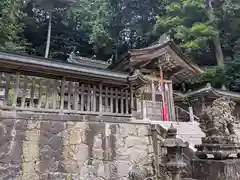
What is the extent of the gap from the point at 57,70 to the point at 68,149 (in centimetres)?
253

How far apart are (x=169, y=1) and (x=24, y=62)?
26720 mm

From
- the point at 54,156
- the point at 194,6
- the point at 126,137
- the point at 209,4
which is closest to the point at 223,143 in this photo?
the point at 126,137

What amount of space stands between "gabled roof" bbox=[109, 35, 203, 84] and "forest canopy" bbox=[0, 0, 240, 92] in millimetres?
6750

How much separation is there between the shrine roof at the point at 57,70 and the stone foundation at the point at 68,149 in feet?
4.84

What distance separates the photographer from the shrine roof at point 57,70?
20.0 ft

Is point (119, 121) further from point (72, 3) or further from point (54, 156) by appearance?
point (72, 3)

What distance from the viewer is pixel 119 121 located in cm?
721

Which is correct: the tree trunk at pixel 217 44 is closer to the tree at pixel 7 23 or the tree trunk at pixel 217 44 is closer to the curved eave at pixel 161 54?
the curved eave at pixel 161 54

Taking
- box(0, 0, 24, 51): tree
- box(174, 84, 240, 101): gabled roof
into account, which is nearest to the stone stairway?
box(174, 84, 240, 101): gabled roof

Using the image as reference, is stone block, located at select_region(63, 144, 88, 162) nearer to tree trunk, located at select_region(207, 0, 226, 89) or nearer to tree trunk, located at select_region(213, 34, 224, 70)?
tree trunk, located at select_region(207, 0, 226, 89)

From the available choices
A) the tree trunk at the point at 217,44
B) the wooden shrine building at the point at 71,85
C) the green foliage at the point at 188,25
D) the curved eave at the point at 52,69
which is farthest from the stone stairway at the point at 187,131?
the tree trunk at the point at 217,44

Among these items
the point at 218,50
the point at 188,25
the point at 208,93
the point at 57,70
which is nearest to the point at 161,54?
the point at 208,93

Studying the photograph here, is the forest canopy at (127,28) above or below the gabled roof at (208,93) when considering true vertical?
above

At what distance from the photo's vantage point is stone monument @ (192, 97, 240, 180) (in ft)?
12.3
